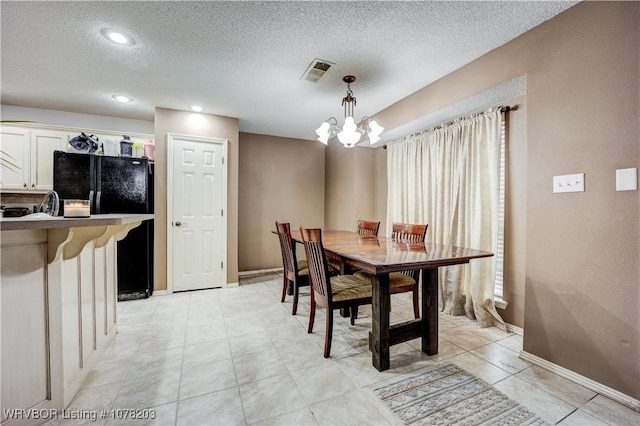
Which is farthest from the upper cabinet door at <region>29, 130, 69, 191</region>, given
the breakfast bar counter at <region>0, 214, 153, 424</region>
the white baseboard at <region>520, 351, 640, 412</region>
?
the white baseboard at <region>520, 351, 640, 412</region>

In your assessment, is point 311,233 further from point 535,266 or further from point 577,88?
point 577,88

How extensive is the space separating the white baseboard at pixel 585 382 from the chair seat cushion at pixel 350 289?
1245mm

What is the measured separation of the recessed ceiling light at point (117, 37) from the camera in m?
2.02

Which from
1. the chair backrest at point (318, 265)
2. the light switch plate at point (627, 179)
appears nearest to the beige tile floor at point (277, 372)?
the chair backrest at point (318, 265)

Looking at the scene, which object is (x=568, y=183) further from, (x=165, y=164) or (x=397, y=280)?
(x=165, y=164)

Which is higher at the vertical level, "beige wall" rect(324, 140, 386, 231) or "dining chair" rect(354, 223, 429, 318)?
"beige wall" rect(324, 140, 386, 231)

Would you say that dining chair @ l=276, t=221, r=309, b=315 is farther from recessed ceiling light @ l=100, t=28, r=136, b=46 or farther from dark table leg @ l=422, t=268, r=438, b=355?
recessed ceiling light @ l=100, t=28, r=136, b=46

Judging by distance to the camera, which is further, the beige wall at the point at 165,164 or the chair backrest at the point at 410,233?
the beige wall at the point at 165,164

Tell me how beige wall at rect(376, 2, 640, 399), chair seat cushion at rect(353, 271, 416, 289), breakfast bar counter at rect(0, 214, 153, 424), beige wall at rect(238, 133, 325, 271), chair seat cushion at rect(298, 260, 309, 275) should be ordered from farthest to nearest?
beige wall at rect(238, 133, 325, 271) < chair seat cushion at rect(298, 260, 309, 275) < chair seat cushion at rect(353, 271, 416, 289) < beige wall at rect(376, 2, 640, 399) < breakfast bar counter at rect(0, 214, 153, 424)

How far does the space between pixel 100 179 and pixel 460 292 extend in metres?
4.37

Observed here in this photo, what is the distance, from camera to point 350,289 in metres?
2.14

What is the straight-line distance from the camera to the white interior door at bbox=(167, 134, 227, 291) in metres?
3.58

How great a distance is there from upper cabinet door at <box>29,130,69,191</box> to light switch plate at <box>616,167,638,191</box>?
5.40 metres

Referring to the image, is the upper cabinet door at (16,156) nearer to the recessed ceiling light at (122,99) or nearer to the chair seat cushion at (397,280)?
the recessed ceiling light at (122,99)
